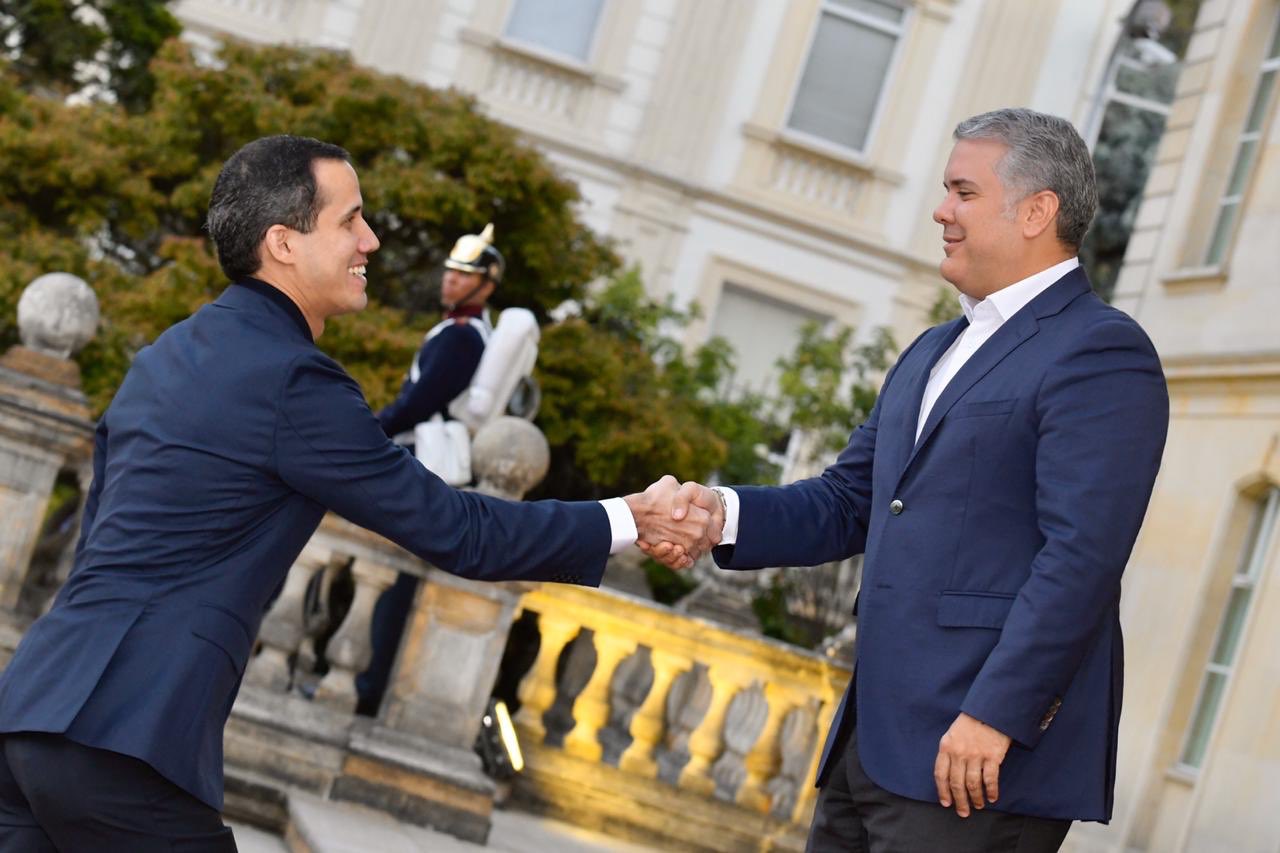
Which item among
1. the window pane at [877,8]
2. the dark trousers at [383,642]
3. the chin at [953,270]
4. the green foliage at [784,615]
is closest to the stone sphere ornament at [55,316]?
the dark trousers at [383,642]

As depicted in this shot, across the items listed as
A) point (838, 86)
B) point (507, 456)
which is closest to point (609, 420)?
point (507, 456)

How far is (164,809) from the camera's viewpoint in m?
3.38

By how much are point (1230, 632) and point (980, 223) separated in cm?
909

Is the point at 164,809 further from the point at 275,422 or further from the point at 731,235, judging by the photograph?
the point at 731,235

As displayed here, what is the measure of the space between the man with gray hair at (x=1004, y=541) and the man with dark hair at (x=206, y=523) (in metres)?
0.77

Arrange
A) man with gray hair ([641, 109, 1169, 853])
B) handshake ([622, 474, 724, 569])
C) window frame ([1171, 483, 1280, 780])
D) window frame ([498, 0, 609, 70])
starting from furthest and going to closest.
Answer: window frame ([498, 0, 609, 70])
window frame ([1171, 483, 1280, 780])
handshake ([622, 474, 724, 569])
man with gray hair ([641, 109, 1169, 853])

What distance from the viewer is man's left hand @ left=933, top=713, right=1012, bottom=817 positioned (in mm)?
3408

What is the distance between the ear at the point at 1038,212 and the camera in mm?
3725

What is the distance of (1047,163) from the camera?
12.2 ft

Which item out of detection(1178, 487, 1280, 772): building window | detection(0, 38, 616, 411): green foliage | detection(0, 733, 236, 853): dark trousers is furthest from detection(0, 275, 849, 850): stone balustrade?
detection(1178, 487, 1280, 772): building window

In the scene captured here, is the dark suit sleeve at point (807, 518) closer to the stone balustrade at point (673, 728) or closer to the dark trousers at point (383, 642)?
the dark trousers at point (383, 642)

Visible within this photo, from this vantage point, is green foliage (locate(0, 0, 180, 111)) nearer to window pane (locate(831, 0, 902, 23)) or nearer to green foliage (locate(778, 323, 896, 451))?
green foliage (locate(778, 323, 896, 451))

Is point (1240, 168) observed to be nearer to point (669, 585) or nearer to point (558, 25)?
point (669, 585)

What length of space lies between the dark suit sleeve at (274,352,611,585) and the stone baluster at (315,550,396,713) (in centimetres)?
352
